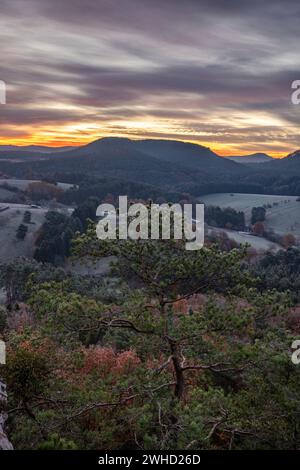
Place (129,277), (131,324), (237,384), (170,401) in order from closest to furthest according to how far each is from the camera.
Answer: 1. (170,401)
2. (131,324)
3. (129,277)
4. (237,384)

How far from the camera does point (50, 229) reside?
125750 mm

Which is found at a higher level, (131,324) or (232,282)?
(232,282)

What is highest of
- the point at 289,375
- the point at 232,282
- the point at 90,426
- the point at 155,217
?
the point at 155,217

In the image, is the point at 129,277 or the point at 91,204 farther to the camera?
the point at 91,204

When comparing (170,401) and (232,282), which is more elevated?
(232,282)

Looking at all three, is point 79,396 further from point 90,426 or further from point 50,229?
point 50,229

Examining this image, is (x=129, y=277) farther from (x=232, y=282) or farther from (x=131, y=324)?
(x=232, y=282)
